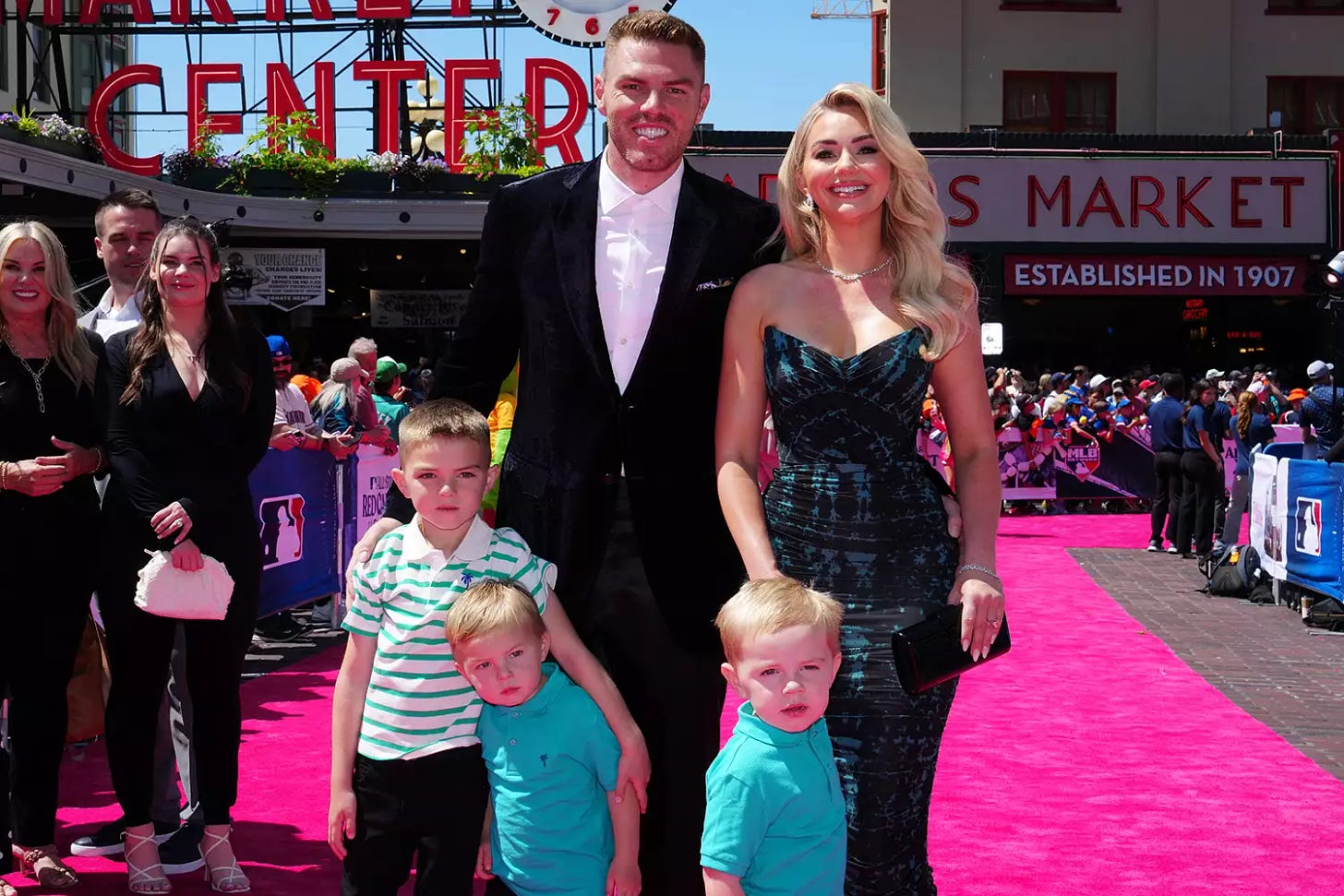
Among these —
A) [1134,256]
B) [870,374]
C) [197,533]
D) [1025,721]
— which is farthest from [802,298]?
[1134,256]

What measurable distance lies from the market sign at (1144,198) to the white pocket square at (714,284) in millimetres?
25800

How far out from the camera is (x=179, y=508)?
14.8 ft

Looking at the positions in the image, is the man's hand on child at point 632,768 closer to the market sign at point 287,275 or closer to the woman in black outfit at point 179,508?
the woman in black outfit at point 179,508

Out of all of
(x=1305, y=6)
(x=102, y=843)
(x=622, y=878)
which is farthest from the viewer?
(x=1305, y=6)

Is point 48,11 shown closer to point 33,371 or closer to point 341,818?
point 33,371

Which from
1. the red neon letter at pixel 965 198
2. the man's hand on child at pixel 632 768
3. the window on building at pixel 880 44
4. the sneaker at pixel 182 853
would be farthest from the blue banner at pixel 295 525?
the window on building at pixel 880 44

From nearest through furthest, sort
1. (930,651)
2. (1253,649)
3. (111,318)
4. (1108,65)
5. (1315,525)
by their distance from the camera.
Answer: (930,651), (111,318), (1253,649), (1315,525), (1108,65)

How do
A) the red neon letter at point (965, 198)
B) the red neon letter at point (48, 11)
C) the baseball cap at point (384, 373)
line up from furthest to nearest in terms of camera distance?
the red neon letter at point (965, 198) < the red neon letter at point (48, 11) < the baseball cap at point (384, 373)

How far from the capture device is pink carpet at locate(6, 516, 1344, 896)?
5.26 metres

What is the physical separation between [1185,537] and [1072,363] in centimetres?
1535

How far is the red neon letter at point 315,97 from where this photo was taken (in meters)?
27.2

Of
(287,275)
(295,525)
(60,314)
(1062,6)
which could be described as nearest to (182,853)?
(60,314)

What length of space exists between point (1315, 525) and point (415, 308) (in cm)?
2153

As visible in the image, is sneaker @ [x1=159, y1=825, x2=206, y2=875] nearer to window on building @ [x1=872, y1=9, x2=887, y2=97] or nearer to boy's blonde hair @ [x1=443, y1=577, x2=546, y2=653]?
boy's blonde hair @ [x1=443, y1=577, x2=546, y2=653]
